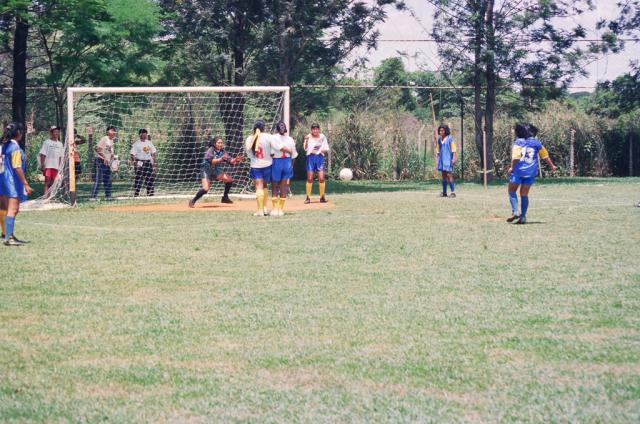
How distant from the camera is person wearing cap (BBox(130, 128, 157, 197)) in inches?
997

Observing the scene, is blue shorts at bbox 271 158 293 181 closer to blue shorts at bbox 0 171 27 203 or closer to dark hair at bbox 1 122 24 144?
blue shorts at bbox 0 171 27 203

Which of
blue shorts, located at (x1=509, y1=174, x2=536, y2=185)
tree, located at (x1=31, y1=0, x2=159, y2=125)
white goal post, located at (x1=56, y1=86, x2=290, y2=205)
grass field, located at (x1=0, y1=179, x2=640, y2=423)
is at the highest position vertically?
tree, located at (x1=31, y1=0, x2=159, y2=125)

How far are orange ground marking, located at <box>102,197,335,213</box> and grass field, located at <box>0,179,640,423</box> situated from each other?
17.8 feet

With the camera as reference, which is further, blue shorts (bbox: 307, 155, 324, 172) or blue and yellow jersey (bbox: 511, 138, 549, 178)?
blue shorts (bbox: 307, 155, 324, 172)

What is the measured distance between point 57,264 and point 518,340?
21.2ft

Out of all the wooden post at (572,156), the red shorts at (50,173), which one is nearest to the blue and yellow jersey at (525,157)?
the red shorts at (50,173)

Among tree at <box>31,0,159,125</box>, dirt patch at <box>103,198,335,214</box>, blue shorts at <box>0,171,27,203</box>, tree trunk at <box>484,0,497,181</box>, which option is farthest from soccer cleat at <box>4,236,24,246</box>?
tree trunk at <box>484,0,497,181</box>

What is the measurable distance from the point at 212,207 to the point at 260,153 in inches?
146

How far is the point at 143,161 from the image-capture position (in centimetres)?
2538

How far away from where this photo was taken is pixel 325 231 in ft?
51.5

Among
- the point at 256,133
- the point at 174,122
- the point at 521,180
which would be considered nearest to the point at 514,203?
the point at 521,180

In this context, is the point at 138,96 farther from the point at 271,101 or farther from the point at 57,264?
the point at 57,264

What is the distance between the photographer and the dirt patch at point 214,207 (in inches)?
826

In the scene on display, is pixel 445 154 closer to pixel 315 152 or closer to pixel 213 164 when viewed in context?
pixel 315 152
